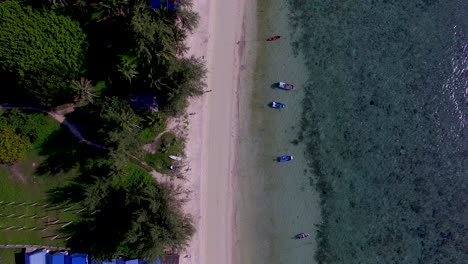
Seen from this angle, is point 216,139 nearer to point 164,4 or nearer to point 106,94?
point 106,94

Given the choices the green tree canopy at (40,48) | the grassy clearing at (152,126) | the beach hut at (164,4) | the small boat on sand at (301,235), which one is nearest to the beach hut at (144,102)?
the grassy clearing at (152,126)

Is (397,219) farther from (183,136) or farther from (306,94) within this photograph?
(183,136)

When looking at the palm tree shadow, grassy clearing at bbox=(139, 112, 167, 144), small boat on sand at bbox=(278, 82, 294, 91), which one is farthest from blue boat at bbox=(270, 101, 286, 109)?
the palm tree shadow

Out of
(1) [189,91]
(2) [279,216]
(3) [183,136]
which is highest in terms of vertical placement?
(1) [189,91]

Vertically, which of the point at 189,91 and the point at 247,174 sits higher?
the point at 189,91

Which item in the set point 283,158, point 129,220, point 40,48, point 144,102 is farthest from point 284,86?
point 40,48

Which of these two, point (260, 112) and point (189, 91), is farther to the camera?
point (260, 112)

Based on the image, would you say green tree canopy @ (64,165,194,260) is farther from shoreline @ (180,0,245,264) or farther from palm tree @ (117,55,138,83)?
palm tree @ (117,55,138,83)

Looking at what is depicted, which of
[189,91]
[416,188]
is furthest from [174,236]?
[416,188]
